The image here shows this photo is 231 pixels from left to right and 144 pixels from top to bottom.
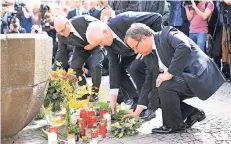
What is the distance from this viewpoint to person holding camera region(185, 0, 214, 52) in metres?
7.51

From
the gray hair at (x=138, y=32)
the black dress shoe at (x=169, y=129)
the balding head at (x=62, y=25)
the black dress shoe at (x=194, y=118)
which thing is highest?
the gray hair at (x=138, y=32)

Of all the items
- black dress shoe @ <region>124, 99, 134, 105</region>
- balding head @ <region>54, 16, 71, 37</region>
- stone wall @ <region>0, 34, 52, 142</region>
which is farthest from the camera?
balding head @ <region>54, 16, 71, 37</region>

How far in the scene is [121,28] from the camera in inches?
201

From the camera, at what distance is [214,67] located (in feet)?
14.2

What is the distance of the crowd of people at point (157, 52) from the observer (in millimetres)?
4184

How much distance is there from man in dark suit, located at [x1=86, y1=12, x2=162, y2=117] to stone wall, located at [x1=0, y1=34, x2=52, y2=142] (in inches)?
39.8

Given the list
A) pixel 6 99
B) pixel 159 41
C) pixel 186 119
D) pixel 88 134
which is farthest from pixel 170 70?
pixel 6 99

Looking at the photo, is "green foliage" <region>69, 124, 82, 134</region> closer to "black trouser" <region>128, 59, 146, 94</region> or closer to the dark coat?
the dark coat

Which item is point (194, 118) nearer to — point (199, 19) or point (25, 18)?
point (199, 19)

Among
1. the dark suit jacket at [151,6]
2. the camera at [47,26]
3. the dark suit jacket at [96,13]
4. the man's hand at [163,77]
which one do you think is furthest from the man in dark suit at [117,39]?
the camera at [47,26]

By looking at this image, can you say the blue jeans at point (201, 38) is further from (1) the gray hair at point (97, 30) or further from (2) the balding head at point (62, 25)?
(1) the gray hair at point (97, 30)

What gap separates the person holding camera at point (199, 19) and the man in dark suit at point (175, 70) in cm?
337

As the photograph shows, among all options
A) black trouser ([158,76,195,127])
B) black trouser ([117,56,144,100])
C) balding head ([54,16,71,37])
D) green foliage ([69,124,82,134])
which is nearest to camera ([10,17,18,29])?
balding head ([54,16,71,37])

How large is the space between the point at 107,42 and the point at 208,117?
159cm
